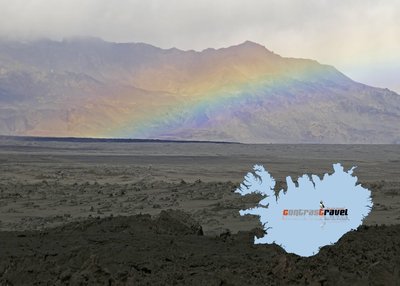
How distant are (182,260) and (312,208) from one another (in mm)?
2035

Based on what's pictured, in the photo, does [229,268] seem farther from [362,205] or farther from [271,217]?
[362,205]

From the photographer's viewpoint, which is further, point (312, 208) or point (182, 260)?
point (182, 260)

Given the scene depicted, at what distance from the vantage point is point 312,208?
6.75 meters

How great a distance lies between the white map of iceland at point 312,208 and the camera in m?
6.70

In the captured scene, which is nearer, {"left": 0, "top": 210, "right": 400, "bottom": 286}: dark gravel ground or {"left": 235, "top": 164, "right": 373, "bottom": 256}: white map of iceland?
{"left": 235, "top": 164, "right": 373, "bottom": 256}: white map of iceland

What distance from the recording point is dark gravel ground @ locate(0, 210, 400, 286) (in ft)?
22.5

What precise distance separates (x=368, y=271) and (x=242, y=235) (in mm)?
3520

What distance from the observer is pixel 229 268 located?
755cm

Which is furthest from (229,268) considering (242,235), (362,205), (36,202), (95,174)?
(95,174)

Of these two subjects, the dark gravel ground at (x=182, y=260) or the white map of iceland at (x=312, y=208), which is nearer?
the white map of iceland at (x=312, y=208)

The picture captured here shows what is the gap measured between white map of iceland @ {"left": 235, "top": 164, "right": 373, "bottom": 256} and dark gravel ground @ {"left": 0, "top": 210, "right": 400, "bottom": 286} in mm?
432

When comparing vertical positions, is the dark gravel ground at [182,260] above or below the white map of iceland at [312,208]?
below

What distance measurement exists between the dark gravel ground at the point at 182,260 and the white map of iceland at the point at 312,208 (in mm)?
432

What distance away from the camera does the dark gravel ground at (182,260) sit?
687cm
